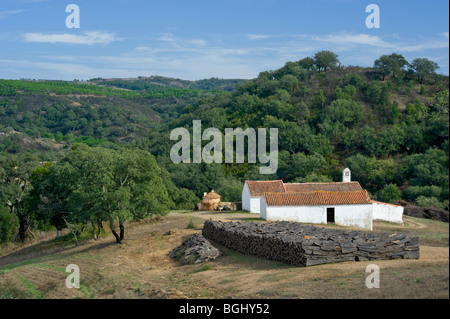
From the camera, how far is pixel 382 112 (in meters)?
82.8

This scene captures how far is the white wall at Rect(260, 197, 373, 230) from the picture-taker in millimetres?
32094

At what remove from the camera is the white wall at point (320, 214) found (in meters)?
32.1

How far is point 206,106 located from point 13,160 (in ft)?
200

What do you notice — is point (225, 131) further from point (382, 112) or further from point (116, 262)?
point (116, 262)

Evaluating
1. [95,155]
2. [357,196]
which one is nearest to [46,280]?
[95,155]

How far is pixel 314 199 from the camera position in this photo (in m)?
32.9

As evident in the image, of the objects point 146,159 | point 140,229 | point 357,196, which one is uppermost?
point 146,159

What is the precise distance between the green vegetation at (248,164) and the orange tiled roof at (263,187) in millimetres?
6736

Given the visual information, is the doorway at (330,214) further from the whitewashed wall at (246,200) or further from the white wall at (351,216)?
the whitewashed wall at (246,200)

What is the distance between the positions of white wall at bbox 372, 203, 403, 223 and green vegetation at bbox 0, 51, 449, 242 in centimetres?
1195

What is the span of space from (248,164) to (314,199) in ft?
126

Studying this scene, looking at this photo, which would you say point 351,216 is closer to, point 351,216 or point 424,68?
point 351,216

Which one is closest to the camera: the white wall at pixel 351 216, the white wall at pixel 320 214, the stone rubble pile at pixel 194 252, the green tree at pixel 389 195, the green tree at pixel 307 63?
the stone rubble pile at pixel 194 252

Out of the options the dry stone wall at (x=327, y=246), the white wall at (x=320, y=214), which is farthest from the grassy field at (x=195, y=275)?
the white wall at (x=320, y=214)
